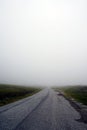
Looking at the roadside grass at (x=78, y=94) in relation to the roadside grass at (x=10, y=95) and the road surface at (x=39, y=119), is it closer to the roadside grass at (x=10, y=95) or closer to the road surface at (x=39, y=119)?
the roadside grass at (x=10, y=95)

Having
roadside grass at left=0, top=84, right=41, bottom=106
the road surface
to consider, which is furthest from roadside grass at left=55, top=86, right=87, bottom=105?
the road surface

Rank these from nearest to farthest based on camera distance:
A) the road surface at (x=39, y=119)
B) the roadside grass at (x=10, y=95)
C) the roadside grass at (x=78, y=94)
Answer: the road surface at (x=39, y=119) → the roadside grass at (x=10, y=95) → the roadside grass at (x=78, y=94)

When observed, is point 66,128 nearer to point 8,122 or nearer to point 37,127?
point 37,127

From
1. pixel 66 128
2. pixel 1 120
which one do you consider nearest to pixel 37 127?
pixel 66 128

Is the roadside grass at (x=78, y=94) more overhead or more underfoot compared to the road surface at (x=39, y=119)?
more overhead

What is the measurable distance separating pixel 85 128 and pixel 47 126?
3243 mm

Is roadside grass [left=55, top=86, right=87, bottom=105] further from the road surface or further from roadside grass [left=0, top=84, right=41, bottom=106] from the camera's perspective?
→ the road surface

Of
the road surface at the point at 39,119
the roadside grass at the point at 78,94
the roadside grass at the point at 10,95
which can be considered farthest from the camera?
the roadside grass at the point at 78,94

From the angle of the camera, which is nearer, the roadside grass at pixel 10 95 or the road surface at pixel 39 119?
the road surface at pixel 39 119

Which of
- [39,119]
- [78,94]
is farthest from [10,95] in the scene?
[39,119]

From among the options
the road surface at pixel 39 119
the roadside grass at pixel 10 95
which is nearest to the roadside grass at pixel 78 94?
the roadside grass at pixel 10 95

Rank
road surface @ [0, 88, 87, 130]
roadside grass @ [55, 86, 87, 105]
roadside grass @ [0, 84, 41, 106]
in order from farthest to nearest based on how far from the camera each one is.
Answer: roadside grass @ [55, 86, 87, 105] → roadside grass @ [0, 84, 41, 106] → road surface @ [0, 88, 87, 130]

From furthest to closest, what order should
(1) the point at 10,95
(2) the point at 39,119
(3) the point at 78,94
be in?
(3) the point at 78,94 < (1) the point at 10,95 < (2) the point at 39,119

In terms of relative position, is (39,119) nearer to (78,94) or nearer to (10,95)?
(10,95)
